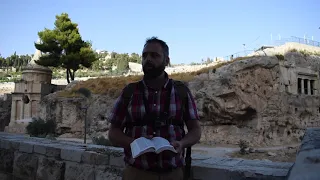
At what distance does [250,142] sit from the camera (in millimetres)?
19234

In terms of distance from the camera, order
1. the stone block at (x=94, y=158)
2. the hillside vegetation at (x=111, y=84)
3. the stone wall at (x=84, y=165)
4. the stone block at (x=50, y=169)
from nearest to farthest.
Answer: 1. the stone wall at (x=84, y=165)
2. the stone block at (x=94, y=158)
3. the stone block at (x=50, y=169)
4. the hillside vegetation at (x=111, y=84)

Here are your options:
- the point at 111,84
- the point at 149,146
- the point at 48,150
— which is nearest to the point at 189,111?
the point at 149,146

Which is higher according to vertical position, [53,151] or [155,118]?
[155,118]

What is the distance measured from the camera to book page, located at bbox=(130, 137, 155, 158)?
59.8 inches

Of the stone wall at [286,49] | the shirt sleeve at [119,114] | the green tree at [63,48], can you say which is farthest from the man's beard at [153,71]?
the green tree at [63,48]

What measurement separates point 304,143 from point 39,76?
33.4m

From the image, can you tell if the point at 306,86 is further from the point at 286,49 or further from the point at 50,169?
the point at 50,169

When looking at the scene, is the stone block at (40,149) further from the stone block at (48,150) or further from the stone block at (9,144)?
the stone block at (9,144)

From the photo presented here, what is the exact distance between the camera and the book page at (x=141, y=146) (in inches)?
59.8

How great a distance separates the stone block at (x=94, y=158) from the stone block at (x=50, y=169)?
438 millimetres

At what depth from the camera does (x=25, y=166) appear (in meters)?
3.88

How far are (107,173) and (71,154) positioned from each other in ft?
2.32

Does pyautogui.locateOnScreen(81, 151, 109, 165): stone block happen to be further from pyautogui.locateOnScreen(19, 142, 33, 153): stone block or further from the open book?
the open book

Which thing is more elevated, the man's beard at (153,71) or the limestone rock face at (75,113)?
the man's beard at (153,71)
